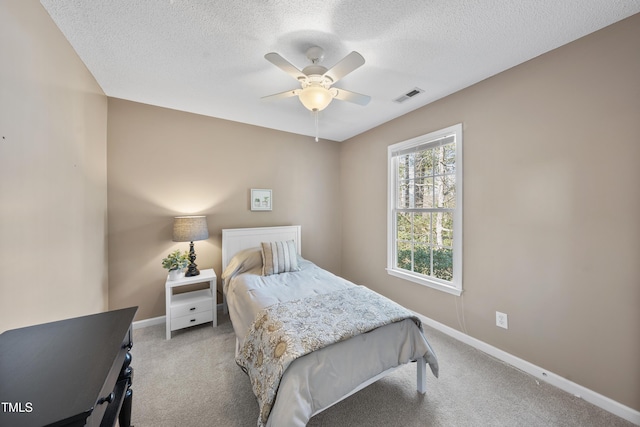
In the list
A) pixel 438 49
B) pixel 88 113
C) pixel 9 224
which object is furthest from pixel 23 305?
pixel 438 49

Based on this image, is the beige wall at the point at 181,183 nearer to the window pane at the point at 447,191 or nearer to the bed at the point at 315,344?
the bed at the point at 315,344

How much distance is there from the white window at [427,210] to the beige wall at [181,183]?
1.40 meters

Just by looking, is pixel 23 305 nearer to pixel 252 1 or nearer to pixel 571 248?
pixel 252 1

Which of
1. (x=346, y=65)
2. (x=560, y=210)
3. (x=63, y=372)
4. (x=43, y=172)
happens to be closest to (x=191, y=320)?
(x=43, y=172)

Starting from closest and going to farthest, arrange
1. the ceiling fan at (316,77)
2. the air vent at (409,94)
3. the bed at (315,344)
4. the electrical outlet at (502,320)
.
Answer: the bed at (315,344), the ceiling fan at (316,77), the electrical outlet at (502,320), the air vent at (409,94)

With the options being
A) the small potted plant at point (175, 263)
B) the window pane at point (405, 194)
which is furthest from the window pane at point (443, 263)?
the small potted plant at point (175, 263)

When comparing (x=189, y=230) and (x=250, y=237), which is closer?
(x=189, y=230)

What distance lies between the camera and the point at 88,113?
6.81ft

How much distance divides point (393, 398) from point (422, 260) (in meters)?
1.61

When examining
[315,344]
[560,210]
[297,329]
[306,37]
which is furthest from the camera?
[560,210]

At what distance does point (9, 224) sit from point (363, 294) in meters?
2.22

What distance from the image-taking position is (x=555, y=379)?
6.02ft

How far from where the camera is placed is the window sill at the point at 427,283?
2.50m

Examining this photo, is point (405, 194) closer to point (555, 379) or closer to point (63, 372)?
point (555, 379)
